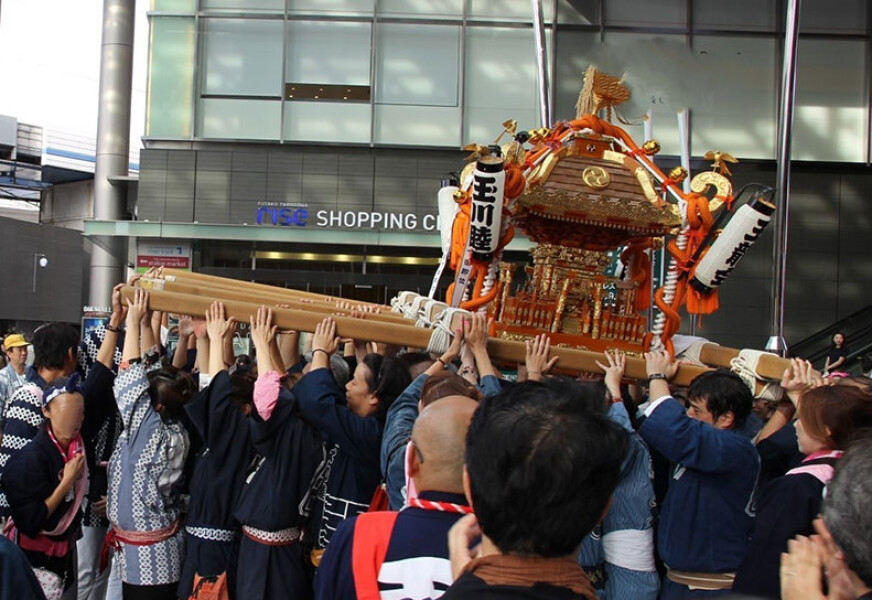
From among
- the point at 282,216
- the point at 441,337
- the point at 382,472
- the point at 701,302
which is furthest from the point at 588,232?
the point at 282,216

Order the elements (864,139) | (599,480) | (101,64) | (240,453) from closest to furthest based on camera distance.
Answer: (599,480)
(240,453)
(864,139)
(101,64)

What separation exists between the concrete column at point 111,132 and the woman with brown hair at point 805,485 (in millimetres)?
16064

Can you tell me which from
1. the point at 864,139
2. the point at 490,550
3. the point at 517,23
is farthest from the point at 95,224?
the point at 490,550

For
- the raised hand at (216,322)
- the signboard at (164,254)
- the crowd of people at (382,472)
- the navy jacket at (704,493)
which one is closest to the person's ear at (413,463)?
the crowd of people at (382,472)

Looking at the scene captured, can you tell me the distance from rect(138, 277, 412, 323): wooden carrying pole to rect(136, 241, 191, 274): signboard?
12.0m

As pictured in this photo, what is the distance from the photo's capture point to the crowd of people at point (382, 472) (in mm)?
1614

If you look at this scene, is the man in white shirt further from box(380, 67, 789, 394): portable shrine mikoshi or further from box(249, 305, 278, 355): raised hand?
box(249, 305, 278, 355): raised hand

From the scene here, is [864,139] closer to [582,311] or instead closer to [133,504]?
[582,311]

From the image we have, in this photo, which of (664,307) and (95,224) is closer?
(664,307)

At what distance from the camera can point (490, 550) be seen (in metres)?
1.47

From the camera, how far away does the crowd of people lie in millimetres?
1614

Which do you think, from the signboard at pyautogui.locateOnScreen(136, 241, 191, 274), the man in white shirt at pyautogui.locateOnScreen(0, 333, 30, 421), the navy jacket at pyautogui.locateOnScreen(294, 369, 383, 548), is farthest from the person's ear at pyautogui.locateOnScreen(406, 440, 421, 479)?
the signboard at pyautogui.locateOnScreen(136, 241, 191, 274)

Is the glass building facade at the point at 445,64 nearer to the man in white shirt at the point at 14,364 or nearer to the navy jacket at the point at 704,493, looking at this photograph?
the man in white shirt at the point at 14,364

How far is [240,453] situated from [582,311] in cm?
249
